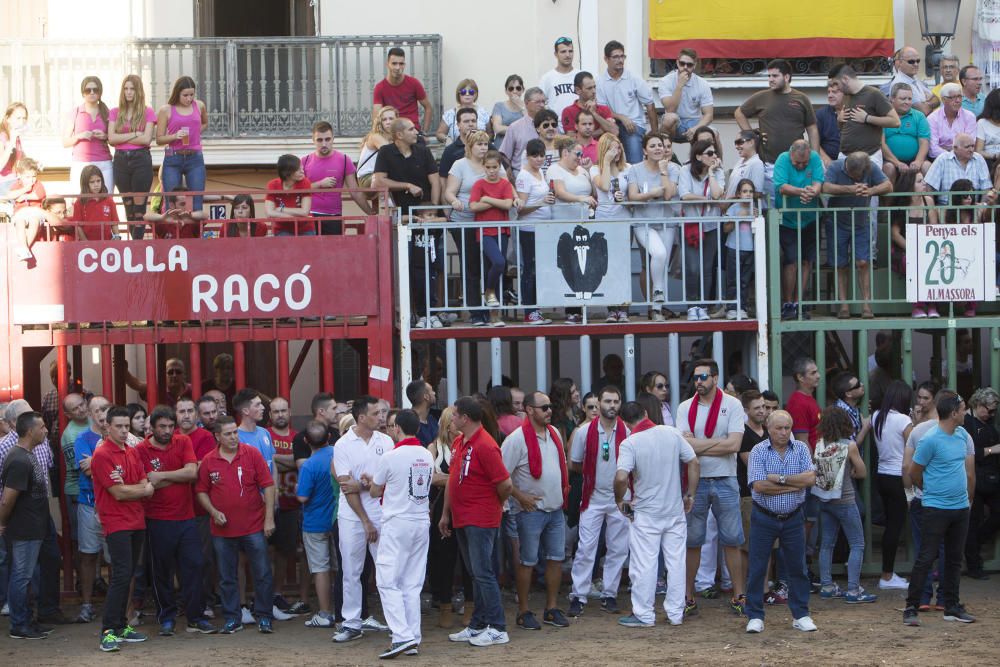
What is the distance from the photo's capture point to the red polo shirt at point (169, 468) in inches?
456

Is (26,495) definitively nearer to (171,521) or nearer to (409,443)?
(171,521)

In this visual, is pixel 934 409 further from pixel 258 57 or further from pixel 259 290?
pixel 258 57

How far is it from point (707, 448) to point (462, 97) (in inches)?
198

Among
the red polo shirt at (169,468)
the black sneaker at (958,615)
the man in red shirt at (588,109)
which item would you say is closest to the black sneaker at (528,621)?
the red polo shirt at (169,468)

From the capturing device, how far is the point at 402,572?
11.0 meters

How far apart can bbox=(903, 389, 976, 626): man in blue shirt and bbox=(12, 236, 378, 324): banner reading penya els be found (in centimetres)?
512

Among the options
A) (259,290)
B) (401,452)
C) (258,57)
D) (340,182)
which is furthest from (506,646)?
(258,57)

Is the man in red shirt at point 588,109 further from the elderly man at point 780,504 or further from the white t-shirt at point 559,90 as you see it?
the elderly man at point 780,504

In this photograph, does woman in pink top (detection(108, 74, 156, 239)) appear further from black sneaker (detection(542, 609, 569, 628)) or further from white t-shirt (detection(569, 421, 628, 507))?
black sneaker (detection(542, 609, 569, 628))

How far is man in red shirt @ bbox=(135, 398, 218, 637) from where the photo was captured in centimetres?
1156

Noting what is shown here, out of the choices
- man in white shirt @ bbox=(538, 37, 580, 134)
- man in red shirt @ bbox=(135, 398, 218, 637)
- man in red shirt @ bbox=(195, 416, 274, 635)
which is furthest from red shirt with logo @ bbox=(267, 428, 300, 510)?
man in white shirt @ bbox=(538, 37, 580, 134)

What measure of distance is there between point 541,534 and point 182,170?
214 inches

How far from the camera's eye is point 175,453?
11.6 meters

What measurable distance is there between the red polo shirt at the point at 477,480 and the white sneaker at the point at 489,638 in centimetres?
77
